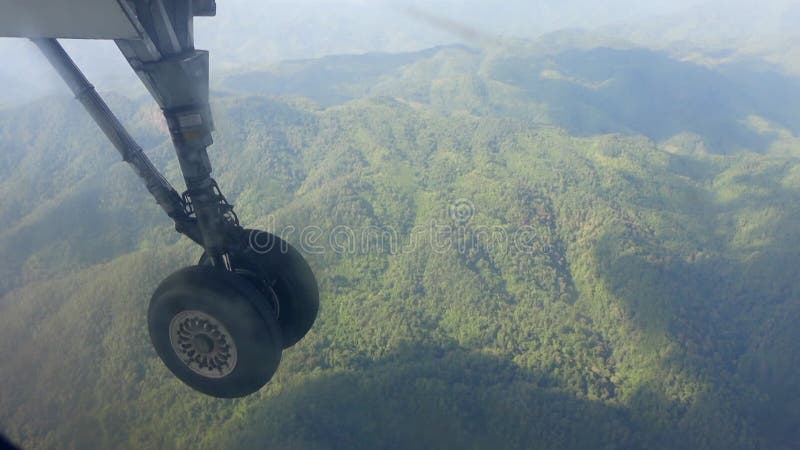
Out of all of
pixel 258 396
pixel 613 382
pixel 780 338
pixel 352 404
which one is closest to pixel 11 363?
pixel 258 396

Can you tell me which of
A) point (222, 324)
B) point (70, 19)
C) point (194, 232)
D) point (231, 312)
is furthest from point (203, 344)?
point (70, 19)

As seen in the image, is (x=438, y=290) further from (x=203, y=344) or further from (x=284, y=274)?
(x=203, y=344)

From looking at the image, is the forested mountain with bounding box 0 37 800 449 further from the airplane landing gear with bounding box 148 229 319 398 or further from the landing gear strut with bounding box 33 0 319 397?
the landing gear strut with bounding box 33 0 319 397

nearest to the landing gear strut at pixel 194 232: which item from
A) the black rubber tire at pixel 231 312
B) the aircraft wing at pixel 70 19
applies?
the black rubber tire at pixel 231 312

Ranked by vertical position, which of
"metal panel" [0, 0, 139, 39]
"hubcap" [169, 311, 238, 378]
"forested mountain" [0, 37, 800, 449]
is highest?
"metal panel" [0, 0, 139, 39]

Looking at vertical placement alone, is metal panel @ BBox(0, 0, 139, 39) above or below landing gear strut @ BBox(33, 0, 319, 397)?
above

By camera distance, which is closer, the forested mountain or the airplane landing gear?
the airplane landing gear

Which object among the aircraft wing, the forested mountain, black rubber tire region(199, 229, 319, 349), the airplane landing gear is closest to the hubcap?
Answer: the airplane landing gear
